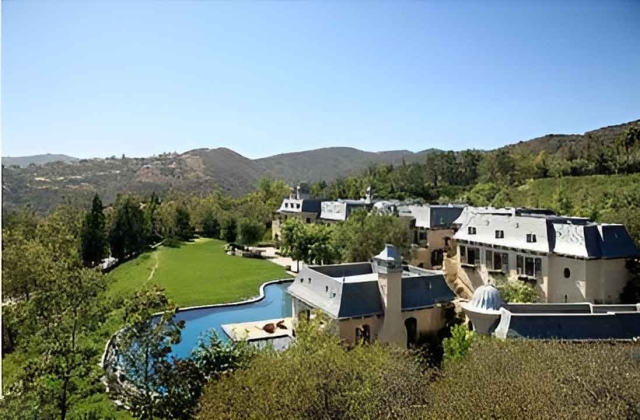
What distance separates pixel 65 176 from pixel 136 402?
82078mm

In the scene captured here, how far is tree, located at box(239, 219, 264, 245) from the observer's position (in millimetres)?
40344

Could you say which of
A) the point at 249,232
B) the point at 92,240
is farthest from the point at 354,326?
the point at 249,232

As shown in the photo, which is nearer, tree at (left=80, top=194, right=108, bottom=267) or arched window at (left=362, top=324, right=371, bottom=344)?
arched window at (left=362, top=324, right=371, bottom=344)

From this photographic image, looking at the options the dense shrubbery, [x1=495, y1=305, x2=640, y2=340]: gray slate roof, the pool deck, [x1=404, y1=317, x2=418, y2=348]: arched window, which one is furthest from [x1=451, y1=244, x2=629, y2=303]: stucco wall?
the pool deck

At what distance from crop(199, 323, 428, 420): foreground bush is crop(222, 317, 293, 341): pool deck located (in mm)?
8917

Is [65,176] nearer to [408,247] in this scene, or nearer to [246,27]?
[408,247]

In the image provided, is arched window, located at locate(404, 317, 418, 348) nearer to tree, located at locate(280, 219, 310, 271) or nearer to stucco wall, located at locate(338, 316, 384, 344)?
stucco wall, located at locate(338, 316, 384, 344)

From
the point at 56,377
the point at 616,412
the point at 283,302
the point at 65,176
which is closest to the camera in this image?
the point at 616,412

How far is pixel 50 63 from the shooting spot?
1412 centimetres

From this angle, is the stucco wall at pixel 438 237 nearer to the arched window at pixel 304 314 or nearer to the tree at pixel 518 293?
the tree at pixel 518 293

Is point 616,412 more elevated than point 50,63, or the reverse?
point 50,63

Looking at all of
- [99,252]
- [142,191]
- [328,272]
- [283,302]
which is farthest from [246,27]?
[142,191]

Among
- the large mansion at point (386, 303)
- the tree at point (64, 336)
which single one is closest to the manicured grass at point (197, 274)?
the tree at point (64, 336)

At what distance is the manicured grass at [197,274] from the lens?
26078 millimetres
